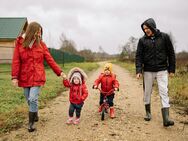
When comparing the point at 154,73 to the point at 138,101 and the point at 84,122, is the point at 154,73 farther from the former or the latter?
the point at 138,101

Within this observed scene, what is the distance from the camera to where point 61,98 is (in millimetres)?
10492

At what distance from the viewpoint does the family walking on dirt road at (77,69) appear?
6.11 metres

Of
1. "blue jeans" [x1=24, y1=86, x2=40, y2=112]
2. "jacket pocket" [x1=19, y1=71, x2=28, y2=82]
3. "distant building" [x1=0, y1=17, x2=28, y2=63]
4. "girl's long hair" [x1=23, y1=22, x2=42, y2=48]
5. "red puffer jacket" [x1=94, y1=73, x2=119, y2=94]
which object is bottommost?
"blue jeans" [x1=24, y1=86, x2=40, y2=112]

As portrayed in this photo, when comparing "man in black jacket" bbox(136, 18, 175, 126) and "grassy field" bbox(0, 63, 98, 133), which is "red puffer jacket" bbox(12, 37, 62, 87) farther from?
"man in black jacket" bbox(136, 18, 175, 126)

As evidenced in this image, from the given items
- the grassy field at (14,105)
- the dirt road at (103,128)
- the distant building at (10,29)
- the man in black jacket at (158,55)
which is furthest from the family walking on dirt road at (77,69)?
the distant building at (10,29)

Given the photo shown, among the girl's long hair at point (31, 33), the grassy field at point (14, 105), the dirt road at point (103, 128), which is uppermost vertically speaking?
the girl's long hair at point (31, 33)

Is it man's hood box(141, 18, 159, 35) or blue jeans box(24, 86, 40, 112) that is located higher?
man's hood box(141, 18, 159, 35)

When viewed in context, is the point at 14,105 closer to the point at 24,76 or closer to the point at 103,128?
the point at 24,76

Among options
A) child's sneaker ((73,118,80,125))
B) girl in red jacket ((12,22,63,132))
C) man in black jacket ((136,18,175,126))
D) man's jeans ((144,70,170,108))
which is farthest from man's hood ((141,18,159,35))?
child's sneaker ((73,118,80,125))

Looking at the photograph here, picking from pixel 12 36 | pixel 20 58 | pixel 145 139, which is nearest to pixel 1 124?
pixel 20 58

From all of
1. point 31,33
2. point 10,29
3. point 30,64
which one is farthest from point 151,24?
point 10,29

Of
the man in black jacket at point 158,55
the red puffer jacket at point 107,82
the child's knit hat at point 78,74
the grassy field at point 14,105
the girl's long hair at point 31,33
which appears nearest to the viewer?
the girl's long hair at point 31,33

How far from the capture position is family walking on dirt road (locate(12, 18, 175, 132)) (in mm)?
6105

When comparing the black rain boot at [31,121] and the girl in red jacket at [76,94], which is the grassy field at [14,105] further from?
the girl in red jacket at [76,94]
